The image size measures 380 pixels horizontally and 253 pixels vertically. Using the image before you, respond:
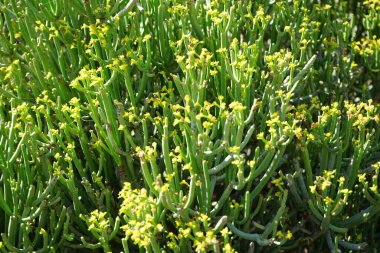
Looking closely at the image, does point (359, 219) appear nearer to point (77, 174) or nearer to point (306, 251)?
point (306, 251)

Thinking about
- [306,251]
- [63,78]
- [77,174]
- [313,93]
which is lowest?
[306,251]

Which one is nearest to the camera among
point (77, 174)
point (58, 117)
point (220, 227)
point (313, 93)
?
point (220, 227)

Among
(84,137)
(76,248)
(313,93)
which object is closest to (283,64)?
(313,93)

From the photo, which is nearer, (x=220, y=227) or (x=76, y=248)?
(x=220, y=227)

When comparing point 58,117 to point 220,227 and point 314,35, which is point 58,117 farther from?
point 314,35

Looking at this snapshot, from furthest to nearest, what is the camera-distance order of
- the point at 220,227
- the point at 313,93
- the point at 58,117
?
the point at 313,93 < the point at 58,117 < the point at 220,227

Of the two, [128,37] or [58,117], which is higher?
[128,37]
